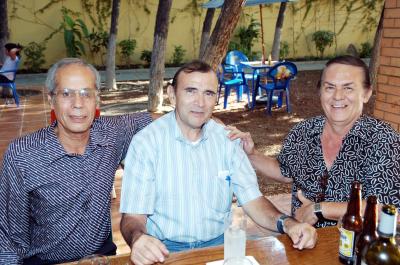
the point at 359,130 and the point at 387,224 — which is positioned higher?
the point at 359,130

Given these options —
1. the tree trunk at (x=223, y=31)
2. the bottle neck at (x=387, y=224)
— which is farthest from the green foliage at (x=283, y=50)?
the bottle neck at (x=387, y=224)

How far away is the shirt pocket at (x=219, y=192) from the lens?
216 centimetres

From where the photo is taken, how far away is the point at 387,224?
4.06 ft

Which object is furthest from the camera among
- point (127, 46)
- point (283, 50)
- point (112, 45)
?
point (283, 50)

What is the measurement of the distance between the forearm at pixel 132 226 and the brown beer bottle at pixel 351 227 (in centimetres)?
79

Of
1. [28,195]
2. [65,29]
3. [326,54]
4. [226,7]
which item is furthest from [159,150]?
[326,54]

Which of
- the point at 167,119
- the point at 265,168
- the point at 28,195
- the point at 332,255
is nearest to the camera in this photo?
the point at 332,255

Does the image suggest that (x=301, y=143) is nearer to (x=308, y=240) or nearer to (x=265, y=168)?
(x=265, y=168)

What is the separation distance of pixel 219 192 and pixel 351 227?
73cm

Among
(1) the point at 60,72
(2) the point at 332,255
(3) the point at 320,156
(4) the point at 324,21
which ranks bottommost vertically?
(2) the point at 332,255

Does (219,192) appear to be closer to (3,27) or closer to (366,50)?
(3,27)

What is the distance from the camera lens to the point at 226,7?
17.6ft

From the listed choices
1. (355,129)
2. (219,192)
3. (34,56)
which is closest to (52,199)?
(219,192)

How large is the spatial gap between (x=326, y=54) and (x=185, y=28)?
20.4 ft
